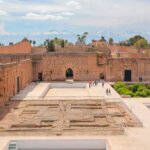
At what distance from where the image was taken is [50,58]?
114 ft

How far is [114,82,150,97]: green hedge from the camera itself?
1037 inches

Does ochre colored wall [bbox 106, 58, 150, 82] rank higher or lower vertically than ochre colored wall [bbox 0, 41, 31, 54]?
lower

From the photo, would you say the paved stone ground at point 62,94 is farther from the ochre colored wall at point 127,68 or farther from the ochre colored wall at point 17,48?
the ochre colored wall at point 17,48

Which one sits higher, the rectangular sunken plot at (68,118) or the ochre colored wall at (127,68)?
the ochre colored wall at (127,68)

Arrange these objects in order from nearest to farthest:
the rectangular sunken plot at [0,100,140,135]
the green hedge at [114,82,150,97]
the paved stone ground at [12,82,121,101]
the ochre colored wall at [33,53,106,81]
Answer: the rectangular sunken plot at [0,100,140,135] → the paved stone ground at [12,82,121,101] → the green hedge at [114,82,150,97] → the ochre colored wall at [33,53,106,81]

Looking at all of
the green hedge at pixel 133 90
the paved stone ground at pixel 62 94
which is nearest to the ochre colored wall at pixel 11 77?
the paved stone ground at pixel 62 94

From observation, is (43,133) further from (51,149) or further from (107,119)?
(107,119)

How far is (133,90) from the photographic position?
29125 mm

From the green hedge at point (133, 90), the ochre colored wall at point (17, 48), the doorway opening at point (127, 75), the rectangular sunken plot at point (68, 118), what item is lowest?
the rectangular sunken plot at point (68, 118)

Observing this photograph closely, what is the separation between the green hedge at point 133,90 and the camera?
26.3 meters

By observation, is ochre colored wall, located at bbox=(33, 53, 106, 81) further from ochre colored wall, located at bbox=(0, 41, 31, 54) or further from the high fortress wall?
ochre colored wall, located at bbox=(0, 41, 31, 54)

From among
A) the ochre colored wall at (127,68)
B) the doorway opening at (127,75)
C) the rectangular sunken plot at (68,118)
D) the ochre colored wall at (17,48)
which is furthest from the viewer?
the ochre colored wall at (17,48)

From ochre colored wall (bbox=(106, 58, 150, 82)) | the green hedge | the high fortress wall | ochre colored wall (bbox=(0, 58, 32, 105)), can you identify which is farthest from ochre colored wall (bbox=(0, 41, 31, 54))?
the green hedge

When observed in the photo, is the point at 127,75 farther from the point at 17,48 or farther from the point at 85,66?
the point at 17,48
